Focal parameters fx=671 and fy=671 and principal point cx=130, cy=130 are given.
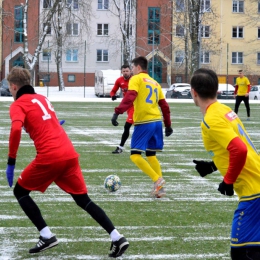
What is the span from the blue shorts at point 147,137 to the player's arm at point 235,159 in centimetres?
480

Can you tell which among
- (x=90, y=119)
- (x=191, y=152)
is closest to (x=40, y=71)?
(x=90, y=119)

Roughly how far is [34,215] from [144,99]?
149 inches

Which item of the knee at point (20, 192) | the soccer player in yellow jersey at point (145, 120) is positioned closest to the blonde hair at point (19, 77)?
the knee at point (20, 192)

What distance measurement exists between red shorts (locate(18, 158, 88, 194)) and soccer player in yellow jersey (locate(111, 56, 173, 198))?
329 cm

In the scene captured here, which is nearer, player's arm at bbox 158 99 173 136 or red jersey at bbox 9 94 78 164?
red jersey at bbox 9 94 78 164

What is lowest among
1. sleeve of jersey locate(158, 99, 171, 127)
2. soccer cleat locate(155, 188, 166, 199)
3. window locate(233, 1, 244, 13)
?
soccer cleat locate(155, 188, 166, 199)

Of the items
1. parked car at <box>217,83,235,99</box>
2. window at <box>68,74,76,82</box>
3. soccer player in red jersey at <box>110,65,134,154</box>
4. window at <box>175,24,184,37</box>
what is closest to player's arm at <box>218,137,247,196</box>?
soccer player in red jersey at <box>110,65,134,154</box>

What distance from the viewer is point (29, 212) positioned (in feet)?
20.5

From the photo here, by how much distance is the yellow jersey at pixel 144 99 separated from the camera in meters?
9.62

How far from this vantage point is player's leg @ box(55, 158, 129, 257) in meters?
6.15

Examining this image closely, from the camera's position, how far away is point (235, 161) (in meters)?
4.67

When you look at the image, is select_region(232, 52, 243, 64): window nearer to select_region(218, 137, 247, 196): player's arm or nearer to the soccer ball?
the soccer ball

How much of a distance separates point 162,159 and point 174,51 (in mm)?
54389

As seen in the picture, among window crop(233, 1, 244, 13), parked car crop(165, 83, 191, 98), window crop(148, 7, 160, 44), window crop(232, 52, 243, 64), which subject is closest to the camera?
parked car crop(165, 83, 191, 98)
